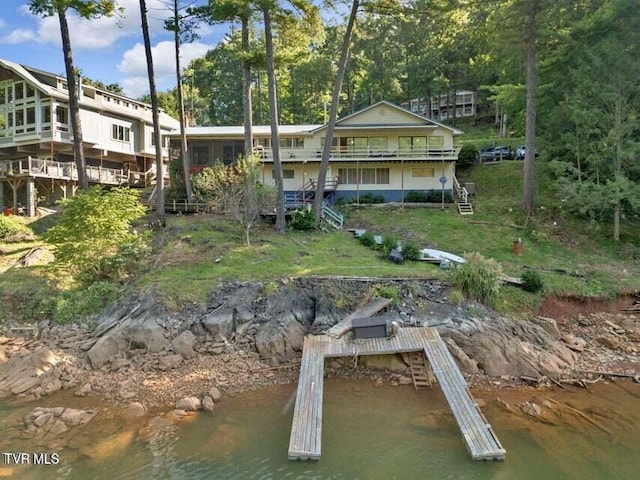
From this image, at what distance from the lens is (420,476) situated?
7836 mm

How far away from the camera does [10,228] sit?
20500mm

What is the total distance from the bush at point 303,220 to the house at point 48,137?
48.9ft

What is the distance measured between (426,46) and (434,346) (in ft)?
150

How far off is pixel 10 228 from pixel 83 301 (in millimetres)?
9272

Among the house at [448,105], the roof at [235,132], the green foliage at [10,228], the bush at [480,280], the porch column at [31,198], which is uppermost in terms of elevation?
the house at [448,105]

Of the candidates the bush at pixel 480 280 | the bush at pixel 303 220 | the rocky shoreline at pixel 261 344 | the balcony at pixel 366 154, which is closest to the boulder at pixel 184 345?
the rocky shoreline at pixel 261 344

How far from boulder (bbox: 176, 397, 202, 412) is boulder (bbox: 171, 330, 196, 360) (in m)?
2.40

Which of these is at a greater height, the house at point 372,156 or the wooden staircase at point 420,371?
the house at point 372,156

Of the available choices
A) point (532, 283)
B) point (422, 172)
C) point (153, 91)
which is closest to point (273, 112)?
point (153, 91)

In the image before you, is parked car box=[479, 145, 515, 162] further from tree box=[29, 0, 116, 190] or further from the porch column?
the porch column

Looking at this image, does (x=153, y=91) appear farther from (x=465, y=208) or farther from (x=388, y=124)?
(x=465, y=208)

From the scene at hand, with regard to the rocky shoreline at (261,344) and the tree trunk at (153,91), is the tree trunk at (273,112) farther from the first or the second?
the rocky shoreline at (261,344)

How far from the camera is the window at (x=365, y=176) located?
29.5 m

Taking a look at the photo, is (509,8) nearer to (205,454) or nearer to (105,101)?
(205,454)
